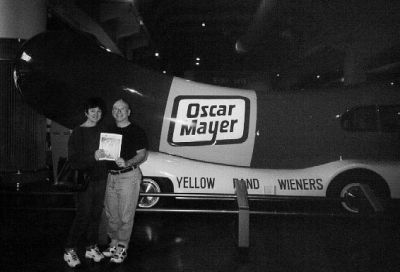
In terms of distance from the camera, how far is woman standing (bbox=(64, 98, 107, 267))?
4.34m

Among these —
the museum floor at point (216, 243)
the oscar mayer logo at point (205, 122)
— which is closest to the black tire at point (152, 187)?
the museum floor at point (216, 243)

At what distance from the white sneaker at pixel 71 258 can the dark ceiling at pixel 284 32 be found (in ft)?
24.3

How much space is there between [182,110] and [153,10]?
30.3 feet

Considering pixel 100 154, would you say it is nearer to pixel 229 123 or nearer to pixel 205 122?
pixel 205 122

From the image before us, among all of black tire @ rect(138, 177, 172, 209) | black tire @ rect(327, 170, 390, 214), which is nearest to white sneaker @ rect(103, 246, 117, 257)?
black tire @ rect(138, 177, 172, 209)

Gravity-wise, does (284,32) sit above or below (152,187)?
above

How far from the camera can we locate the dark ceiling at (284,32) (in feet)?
34.3

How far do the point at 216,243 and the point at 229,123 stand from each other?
2541mm

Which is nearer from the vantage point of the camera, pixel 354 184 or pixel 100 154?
pixel 100 154

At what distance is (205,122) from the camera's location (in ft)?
24.2

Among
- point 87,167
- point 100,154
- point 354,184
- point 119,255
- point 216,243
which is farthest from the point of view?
point 354,184

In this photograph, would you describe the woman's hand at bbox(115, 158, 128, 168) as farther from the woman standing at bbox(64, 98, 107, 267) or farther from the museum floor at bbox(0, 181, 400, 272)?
the museum floor at bbox(0, 181, 400, 272)

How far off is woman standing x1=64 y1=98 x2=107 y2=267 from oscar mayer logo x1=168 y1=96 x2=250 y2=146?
2.98m

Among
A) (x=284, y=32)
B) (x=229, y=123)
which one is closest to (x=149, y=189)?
(x=229, y=123)
